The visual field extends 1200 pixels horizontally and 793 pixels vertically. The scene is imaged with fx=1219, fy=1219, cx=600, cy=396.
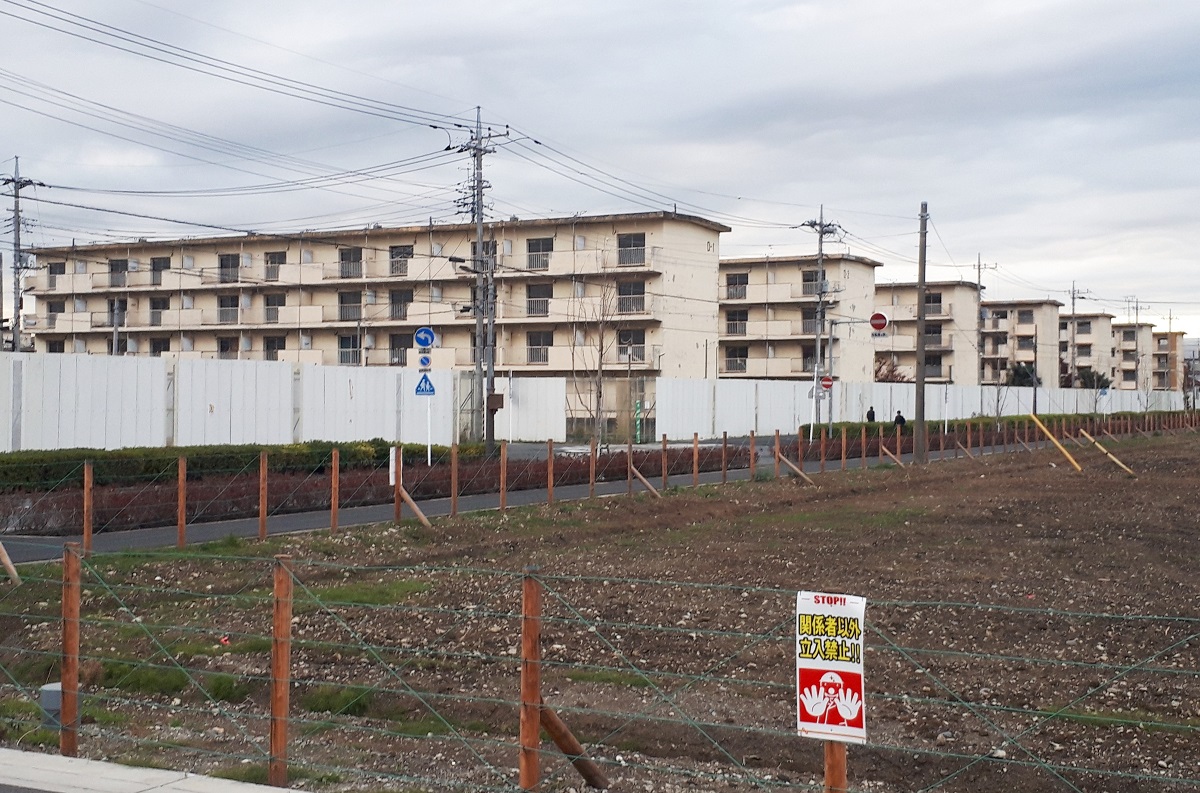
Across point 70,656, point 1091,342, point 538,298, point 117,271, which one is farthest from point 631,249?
point 1091,342

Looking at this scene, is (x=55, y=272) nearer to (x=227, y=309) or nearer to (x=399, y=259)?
(x=227, y=309)

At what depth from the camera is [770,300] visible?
74.6 m

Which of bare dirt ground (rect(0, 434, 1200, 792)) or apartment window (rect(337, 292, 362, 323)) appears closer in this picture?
bare dirt ground (rect(0, 434, 1200, 792))

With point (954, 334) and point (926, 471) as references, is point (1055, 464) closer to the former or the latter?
point (926, 471)

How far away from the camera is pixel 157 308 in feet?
232

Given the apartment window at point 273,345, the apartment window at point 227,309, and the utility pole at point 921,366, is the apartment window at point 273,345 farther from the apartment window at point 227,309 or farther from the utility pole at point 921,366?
the utility pole at point 921,366

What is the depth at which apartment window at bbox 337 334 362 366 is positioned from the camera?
66.9 m

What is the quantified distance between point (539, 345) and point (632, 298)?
5.73m

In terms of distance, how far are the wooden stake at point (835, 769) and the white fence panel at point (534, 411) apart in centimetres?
4511

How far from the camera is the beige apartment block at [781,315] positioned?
7425 cm

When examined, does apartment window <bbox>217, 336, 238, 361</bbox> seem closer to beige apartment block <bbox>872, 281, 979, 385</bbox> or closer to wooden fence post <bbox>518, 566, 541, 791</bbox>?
beige apartment block <bbox>872, 281, 979, 385</bbox>

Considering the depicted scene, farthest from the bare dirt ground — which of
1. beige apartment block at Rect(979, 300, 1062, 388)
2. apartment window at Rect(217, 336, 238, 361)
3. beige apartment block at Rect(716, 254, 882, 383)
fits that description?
beige apartment block at Rect(979, 300, 1062, 388)

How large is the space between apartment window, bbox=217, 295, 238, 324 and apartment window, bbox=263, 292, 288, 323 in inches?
72.2

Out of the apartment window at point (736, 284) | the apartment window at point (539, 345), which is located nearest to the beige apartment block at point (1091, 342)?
the apartment window at point (736, 284)
